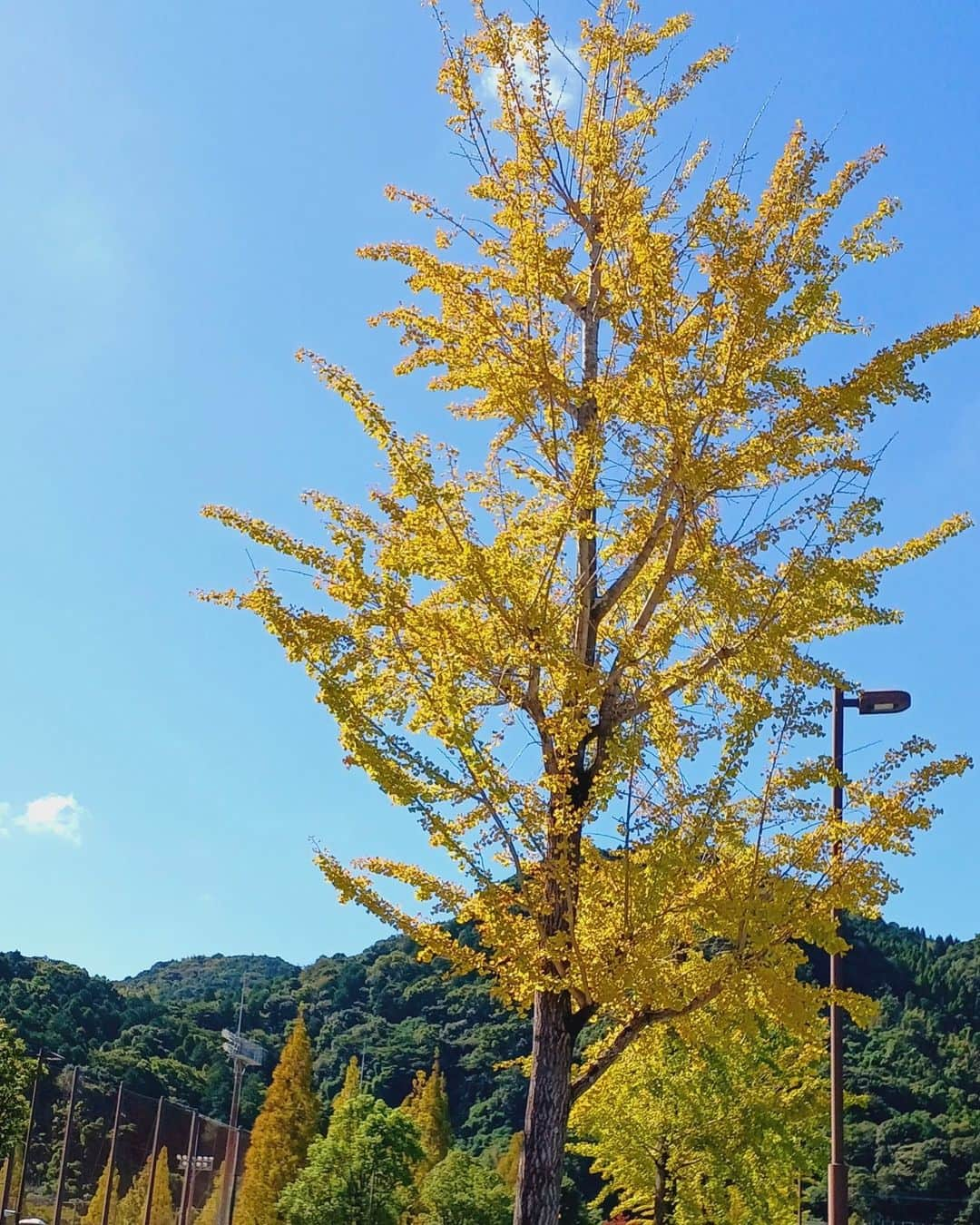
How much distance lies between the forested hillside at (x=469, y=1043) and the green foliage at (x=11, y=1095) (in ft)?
49.8

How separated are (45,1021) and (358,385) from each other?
43.8m

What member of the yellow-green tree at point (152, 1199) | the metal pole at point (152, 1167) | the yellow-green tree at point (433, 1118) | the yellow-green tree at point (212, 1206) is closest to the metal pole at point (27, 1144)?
the yellow-green tree at point (152, 1199)

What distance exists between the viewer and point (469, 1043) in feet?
180

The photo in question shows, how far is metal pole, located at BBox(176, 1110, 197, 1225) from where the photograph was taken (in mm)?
22031

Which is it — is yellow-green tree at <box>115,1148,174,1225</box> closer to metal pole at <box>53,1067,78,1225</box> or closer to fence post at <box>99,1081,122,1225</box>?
fence post at <box>99,1081,122,1225</box>

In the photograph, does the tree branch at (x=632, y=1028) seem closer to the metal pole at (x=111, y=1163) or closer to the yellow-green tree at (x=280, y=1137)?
the metal pole at (x=111, y=1163)

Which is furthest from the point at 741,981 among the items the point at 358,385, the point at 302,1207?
the point at 302,1207

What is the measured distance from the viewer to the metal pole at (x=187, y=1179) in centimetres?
2203

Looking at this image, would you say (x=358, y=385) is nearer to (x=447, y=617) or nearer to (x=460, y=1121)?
(x=447, y=617)

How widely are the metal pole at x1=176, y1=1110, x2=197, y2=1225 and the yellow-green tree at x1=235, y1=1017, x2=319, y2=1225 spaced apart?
17.7 ft

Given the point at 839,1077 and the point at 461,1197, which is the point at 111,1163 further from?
the point at 839,1077

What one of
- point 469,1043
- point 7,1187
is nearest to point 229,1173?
point 7,1187

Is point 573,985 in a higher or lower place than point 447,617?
lower

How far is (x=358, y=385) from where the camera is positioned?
20.8 feet
